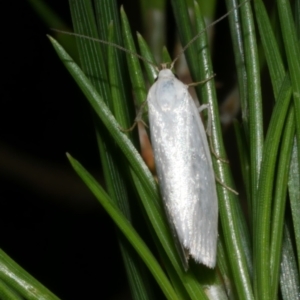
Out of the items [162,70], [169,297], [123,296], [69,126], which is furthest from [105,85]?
[123,296]

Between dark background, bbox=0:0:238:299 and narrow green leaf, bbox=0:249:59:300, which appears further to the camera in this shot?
dark background, bbox=0:0:238:299

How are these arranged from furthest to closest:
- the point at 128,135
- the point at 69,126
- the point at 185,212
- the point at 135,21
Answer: the point at 69,126, the point at 135,21, the point at 185,212, the point at 128,135

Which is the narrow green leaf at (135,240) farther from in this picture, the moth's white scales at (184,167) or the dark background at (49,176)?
the dark background at (49,176)

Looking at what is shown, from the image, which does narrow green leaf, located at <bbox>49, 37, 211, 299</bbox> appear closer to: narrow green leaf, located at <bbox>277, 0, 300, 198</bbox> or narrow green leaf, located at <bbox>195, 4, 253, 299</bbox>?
narrow green leaf, located at <bbox>195, 4, 253, 299</bbox>

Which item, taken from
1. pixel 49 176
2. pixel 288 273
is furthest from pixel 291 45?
pixel 49 176

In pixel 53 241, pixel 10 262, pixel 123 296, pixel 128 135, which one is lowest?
pixel 123 296

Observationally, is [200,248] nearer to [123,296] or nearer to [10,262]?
[10,262]

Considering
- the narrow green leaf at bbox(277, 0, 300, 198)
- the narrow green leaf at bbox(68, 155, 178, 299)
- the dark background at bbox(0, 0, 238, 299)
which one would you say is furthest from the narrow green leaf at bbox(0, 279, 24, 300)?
the dark background at bbox(0, 0, 238, 299)
